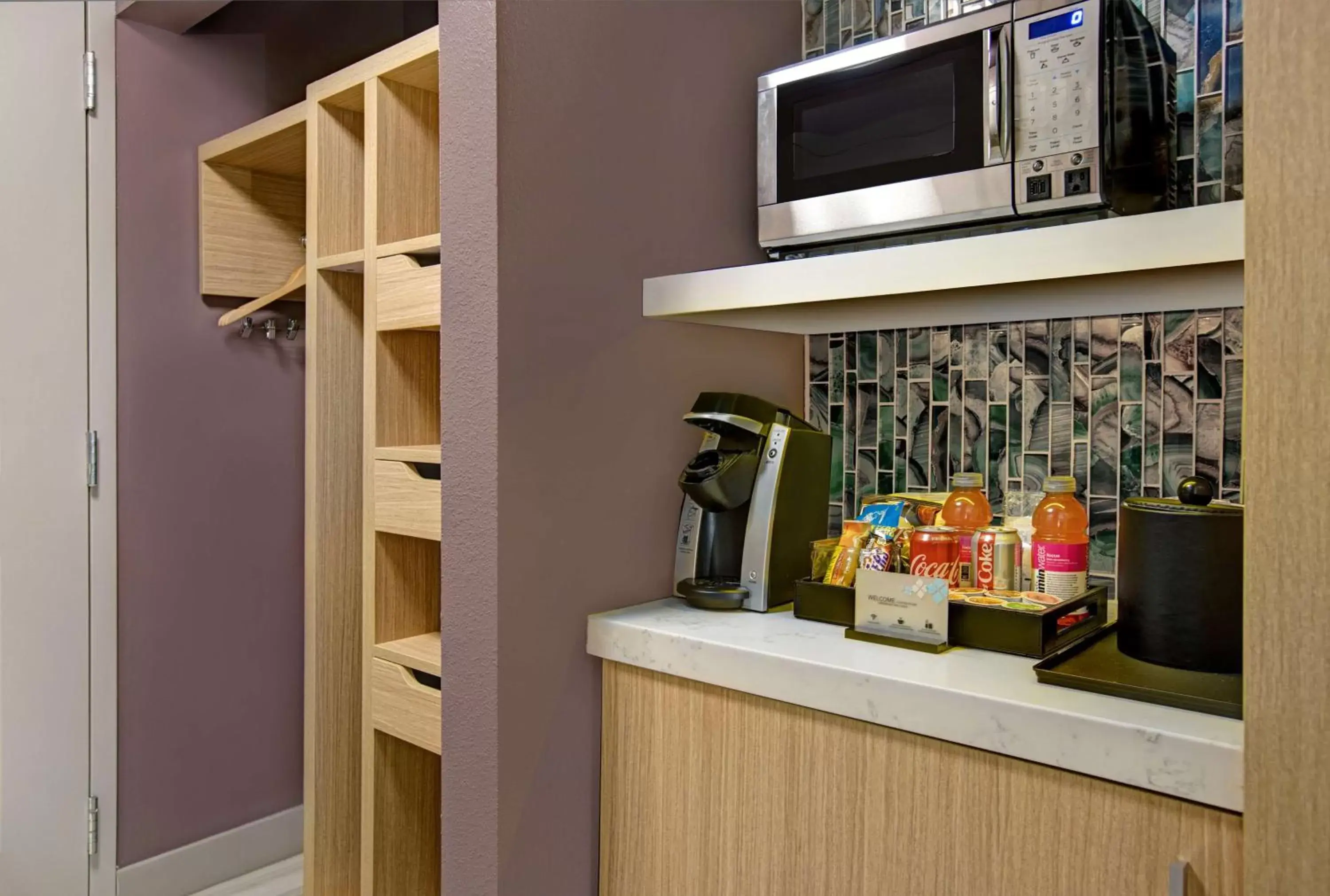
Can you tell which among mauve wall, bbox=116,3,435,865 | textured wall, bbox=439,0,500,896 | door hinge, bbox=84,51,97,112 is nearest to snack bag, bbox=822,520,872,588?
textured wall, bbox=439,0,500,896

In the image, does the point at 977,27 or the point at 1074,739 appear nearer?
the point at 1074,739

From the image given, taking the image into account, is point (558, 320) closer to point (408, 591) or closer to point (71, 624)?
point (408, 591)

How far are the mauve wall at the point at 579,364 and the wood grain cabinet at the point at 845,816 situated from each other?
0.33 feet

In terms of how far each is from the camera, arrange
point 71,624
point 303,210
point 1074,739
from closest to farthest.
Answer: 1. point 1074,739
2. point 71,624
3. point 303,210

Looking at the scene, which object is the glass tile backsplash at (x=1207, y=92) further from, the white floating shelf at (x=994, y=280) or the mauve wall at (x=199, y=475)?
the mauve wall at (x=199, y=475)

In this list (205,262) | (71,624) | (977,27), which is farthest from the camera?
(205,262)

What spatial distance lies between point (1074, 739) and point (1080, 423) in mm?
637

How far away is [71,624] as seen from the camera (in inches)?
86.3

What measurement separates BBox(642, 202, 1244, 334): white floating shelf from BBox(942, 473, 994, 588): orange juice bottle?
26 cm

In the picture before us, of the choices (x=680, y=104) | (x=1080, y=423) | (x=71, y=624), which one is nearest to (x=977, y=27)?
(x=680, y=104)

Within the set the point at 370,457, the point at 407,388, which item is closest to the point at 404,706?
the point at 370,457

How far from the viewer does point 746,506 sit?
1474mm

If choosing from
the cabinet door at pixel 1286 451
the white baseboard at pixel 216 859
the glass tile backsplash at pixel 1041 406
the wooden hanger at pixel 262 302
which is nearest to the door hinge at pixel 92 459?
the wooden hanger at pixel 262 302

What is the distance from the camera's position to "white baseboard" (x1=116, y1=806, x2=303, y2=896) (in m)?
2.31
